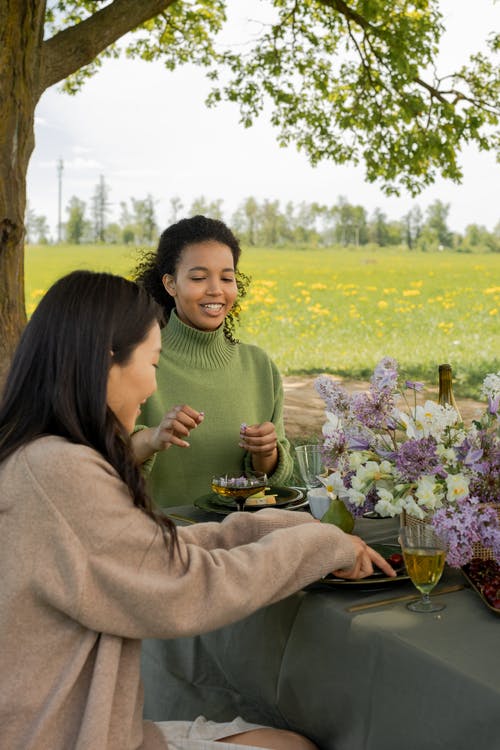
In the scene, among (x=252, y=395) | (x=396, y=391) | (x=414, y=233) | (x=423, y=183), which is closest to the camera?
(x=396, y=391)

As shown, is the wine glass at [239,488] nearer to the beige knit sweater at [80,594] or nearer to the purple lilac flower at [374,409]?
the purple lilac flower at [374,409]

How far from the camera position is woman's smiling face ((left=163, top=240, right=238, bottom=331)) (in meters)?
3.15

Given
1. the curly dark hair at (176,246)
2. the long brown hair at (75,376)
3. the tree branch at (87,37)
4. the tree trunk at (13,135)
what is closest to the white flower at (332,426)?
the long brown hair at (75,376)

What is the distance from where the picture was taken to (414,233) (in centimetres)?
2806

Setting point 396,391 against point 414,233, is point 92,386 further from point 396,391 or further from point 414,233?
point 414,233

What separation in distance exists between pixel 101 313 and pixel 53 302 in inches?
3.8

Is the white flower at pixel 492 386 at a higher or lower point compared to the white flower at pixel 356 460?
higher

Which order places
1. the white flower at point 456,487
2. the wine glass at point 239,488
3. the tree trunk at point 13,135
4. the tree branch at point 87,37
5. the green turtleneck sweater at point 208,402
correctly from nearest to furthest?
the white flower at point 456,487 → the wine glass at point 239,488 → the green turtleneck sweater at point 208,402 → the tree trunk at point 13,135 → the tree branch at point 87,37

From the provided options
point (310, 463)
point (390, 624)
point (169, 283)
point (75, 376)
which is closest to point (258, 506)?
point (310, 463)

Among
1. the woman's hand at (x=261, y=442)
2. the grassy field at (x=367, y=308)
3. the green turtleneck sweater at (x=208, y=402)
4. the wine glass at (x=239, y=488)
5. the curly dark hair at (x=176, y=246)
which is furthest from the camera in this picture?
the grassy field at (x=367, y=308)

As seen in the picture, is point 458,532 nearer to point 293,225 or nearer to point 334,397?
point 334,397

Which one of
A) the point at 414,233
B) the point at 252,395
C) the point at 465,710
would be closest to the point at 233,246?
the point at 252,395

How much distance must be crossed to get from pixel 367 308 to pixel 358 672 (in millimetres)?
16629

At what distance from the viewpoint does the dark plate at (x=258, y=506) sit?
8.05 ft
